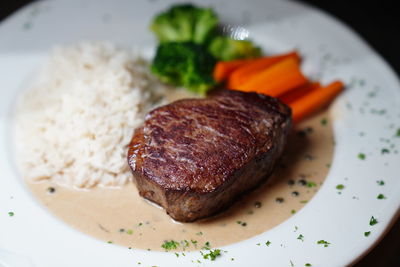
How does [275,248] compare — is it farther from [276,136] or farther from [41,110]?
[41,110]

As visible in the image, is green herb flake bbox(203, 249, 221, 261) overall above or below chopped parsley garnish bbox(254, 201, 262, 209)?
below

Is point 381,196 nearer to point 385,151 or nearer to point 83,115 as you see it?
point 385,151

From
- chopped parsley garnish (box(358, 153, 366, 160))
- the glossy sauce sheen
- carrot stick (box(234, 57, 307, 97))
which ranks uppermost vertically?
carrot stick (box(234, 57, 307, 97))

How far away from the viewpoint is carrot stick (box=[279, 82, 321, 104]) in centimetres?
606

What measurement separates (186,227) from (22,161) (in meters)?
1.80

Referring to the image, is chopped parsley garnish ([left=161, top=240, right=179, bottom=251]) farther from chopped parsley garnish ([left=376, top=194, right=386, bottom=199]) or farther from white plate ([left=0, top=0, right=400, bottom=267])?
chopped parsley garnish ([left=376, top=194, right=386, bottom=199])

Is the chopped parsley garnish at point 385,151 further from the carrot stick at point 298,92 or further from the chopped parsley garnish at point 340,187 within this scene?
the carrot stick at point 298,92

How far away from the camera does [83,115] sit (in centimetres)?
541

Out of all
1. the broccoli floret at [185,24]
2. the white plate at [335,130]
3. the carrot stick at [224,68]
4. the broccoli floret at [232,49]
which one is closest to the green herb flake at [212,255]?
the white plate at [335,130]

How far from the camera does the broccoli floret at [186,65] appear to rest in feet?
19.8

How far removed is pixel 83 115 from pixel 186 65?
133cm

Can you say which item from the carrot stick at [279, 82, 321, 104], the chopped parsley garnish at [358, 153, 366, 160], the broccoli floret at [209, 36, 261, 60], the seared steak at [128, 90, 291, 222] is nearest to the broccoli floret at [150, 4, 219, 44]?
the broccoli floret at [209, 36, 261, 60]

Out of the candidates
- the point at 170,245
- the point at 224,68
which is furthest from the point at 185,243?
the point at 224,68

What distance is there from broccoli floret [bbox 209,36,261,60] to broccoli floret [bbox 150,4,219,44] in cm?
18
